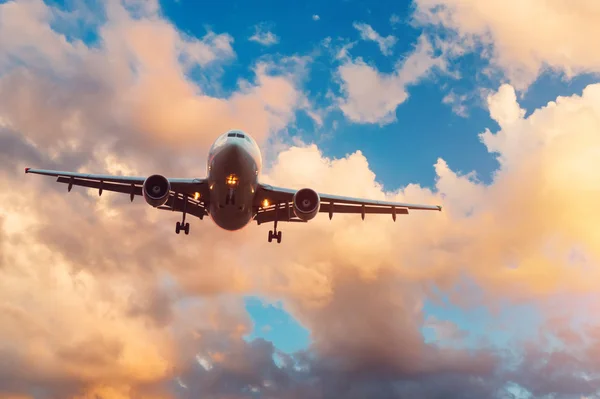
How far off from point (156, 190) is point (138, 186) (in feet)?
17.3

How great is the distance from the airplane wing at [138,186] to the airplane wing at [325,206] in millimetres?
3151

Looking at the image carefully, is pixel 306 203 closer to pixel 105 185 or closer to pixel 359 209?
pixel 359 209

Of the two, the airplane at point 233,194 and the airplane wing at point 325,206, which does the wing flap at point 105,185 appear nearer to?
the airplane at point 233,194

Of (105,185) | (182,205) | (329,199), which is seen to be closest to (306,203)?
(329,199)

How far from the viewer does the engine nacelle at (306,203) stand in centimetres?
2656

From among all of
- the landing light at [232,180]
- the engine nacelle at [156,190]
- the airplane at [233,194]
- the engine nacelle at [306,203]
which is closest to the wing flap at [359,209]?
the airplane at [233,194]

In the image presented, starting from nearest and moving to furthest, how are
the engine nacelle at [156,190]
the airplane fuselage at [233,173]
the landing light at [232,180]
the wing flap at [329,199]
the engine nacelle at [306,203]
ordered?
the airplane fuselage at [233,173]
the landing light at [232,180]
the engine nacelle at [156,190]
the engine nacelle at [306,203]
the wing flap at [329,199]

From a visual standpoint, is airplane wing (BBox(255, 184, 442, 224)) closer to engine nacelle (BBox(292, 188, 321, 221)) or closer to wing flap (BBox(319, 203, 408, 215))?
wing flap (BBox(319, 203, 408, 215))

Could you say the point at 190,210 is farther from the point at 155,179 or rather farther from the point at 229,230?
the point at 155,179

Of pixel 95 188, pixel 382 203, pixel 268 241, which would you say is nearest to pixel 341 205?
pixel 382 203

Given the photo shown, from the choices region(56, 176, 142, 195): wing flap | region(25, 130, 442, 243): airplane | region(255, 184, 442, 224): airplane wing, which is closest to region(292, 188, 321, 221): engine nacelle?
region(25, 130, 442, 243): airplane

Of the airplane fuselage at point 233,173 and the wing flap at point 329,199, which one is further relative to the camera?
the wing flap at point 329,199

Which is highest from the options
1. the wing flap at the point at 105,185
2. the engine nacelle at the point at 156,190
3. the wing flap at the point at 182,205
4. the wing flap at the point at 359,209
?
the wing flap at the point at 359,209

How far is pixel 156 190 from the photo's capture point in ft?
82.9
